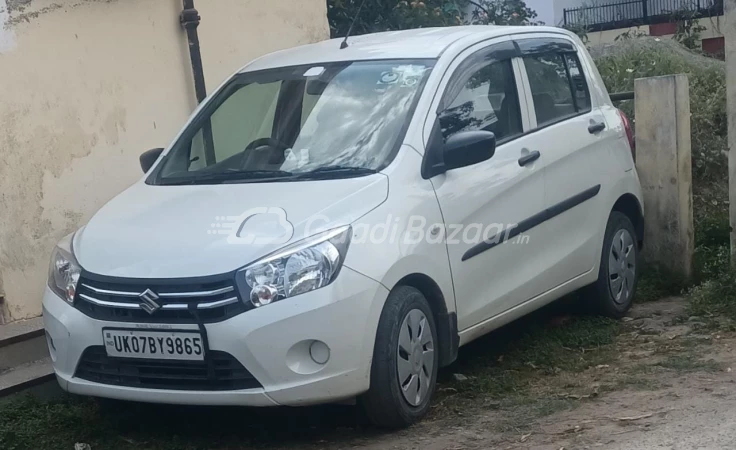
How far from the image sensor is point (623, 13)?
2105cm

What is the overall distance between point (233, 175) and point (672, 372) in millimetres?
2577

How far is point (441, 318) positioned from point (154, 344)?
1414 millimetres

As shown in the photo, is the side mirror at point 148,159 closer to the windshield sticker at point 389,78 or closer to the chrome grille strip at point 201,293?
the windshield sticker at point 389,78

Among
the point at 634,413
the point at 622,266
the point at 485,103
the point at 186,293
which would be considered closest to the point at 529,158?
the point at 485,103

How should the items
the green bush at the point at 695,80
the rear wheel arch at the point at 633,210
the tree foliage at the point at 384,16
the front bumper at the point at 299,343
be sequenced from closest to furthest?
the front bumper at the point at 299,343 < the rear wheel arch at the point at 633,210 < the green bush at the point at 695,80 < the tree foliage at the point at 384,16

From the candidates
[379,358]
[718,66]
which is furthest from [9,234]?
[718,66]

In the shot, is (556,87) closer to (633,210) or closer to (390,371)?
(633,210)

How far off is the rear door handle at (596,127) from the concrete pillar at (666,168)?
88 centimetres

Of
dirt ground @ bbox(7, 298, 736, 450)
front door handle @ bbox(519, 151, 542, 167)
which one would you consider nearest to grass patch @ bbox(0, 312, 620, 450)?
dirt ground @ bbox(7, 298, 736, 450)

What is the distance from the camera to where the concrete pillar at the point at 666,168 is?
23.4ft

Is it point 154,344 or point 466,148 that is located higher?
point 466,148

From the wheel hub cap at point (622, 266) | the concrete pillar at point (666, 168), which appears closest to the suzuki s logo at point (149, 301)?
Result: the wheel hub cap at point (622, 266)

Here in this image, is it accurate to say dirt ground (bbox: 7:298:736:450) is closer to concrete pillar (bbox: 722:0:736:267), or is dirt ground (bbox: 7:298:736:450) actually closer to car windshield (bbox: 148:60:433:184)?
concrete pillar (bbox: 722:0:736:267)

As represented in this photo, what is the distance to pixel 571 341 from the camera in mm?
6219
